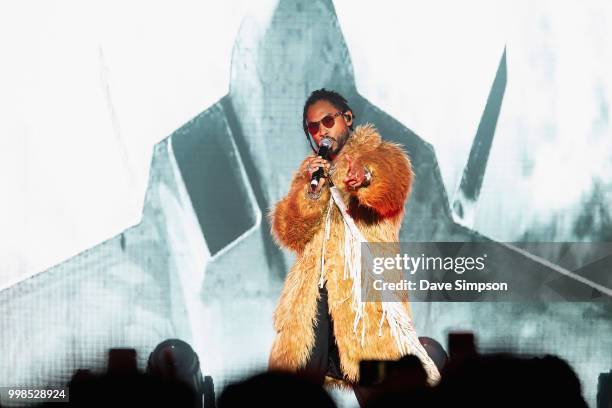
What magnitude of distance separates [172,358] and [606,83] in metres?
1.74

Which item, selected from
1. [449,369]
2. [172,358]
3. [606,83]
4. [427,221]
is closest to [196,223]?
[172,358]

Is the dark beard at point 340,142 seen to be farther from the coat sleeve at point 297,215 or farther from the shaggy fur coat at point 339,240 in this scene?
the coat sleeve at point 297,215

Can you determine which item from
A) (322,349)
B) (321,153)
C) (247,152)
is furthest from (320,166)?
(322,349)

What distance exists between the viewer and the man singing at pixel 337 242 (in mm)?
3045

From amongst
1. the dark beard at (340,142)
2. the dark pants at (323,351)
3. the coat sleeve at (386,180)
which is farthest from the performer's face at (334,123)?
the dark pants at (323,351)

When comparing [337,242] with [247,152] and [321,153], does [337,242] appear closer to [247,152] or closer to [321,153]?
[321,153]

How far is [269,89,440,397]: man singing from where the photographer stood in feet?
9.99

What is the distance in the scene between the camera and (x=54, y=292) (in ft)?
10.2

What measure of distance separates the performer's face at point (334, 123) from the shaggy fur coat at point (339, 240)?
1.1 inches

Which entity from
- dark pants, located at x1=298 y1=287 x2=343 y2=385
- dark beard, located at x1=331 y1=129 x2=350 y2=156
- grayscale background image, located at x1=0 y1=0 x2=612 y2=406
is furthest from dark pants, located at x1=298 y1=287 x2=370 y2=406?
dark beard, located at x1=331 y1=129 x2=350 y2=156

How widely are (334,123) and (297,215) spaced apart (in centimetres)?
34

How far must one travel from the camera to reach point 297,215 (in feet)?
10.1

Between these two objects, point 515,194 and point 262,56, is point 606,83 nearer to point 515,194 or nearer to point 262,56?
point 515,194

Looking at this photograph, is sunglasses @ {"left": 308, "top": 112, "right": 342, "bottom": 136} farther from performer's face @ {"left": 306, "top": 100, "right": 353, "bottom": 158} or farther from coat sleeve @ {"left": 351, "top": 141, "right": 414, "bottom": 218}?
coat sleeve @ {"left": 351, "top": 141, "right": 414, "bottom": 218}
